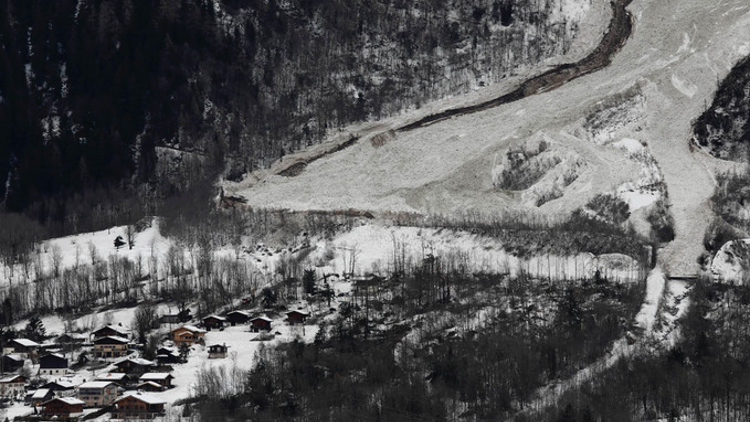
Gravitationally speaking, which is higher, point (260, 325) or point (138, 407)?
point (260, 325)

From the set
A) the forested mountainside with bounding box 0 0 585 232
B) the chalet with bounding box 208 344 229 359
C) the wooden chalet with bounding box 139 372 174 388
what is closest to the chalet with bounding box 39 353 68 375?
the wooden chalet with bounding box 139 372 174 388

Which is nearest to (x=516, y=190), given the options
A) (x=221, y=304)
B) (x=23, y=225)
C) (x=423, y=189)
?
(x=423, y=189)

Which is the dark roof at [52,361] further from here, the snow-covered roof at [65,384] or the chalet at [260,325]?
the chalet at [260,325]

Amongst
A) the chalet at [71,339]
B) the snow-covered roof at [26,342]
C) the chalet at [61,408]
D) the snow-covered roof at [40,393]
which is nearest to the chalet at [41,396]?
the snow-covered roof at [40,393]

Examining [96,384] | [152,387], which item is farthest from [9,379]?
[152,387]

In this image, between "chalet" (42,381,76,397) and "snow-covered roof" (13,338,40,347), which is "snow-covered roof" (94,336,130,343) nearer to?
"snow-covered roof" (13,338,40,347)

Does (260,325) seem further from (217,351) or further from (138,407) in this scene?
(138,407)

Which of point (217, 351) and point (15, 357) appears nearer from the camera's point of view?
point (217, 351)
